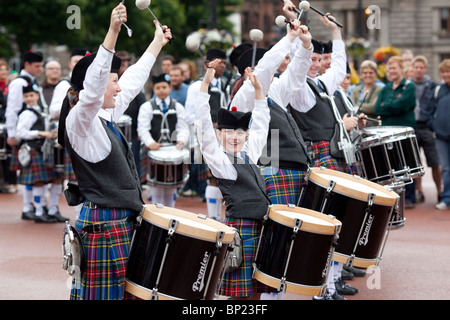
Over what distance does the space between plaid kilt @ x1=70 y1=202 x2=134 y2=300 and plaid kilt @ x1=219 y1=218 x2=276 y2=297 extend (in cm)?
84

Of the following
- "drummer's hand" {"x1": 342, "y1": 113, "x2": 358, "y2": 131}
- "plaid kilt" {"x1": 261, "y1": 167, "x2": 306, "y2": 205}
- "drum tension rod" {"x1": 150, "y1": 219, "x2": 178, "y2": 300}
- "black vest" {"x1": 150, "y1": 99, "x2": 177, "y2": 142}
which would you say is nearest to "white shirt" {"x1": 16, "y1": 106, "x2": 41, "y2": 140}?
"black vest" {"x1": 150, "y1": 99, "x2": 177, "y2": 142}

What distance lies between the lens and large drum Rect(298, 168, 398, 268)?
538cm

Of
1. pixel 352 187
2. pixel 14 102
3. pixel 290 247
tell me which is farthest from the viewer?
pixel 14 102

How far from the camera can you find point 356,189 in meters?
5.36

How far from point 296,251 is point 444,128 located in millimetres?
6784

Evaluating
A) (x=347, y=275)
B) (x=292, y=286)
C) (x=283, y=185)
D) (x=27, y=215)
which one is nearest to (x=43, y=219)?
(x=27, y=215)

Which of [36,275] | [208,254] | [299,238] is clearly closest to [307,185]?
[299,238]

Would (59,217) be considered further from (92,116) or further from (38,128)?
(92,116)

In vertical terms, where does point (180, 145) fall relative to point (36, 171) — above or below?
above

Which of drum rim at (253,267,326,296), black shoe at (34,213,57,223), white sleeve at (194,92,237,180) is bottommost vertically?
black shoe at (34,213,57,223)

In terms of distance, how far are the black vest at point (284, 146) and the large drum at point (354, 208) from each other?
0.22m

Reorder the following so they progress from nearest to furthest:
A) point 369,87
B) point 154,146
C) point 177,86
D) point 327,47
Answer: point 327,47
point 154,146
point 369,87
point 177,86

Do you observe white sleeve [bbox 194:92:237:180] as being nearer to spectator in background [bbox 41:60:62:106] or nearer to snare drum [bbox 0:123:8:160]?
spectator in background [bbox 41:60:62:106]

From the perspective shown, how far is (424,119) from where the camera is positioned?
1158 centimetres
